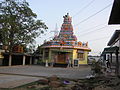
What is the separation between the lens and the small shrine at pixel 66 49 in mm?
25891

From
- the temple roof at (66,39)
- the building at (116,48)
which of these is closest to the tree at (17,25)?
the temple roof at (66,39)

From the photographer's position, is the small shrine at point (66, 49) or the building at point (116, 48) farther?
the small shrine at point (66, 49)

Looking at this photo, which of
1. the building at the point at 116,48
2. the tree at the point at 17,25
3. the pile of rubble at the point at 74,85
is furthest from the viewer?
the tree at the point at 17,25

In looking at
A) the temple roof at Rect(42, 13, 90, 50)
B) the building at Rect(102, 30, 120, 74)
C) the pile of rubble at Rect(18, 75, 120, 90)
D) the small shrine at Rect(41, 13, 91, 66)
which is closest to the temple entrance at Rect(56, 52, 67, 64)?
the small shrine at Rect(41, 13, 91, 66)

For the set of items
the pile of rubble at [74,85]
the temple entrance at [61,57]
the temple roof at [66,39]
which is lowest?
the pile of rubble at [74,85]

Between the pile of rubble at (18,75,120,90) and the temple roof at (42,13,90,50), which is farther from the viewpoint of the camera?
the temple roof at (42,13,90,50)

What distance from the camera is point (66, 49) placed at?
25953 mm

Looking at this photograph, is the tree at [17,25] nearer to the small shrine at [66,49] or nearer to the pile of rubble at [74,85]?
the small shrine at [66,49]

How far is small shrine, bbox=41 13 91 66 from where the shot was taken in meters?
25.9

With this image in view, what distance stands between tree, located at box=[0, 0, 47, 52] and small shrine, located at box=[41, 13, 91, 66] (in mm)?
3064

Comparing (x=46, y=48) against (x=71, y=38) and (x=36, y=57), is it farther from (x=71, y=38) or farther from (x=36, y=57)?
(x=36, y=57)

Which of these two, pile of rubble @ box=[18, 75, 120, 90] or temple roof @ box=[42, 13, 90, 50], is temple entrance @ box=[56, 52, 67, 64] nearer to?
temple roof @ box=[42, 13, 90, 50]

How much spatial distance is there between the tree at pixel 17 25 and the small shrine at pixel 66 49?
3.06 metres

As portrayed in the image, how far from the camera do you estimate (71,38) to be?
2697 centimetres
